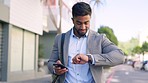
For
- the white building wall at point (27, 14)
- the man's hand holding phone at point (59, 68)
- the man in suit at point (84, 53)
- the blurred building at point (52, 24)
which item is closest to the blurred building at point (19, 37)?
the white building wall at point (27, 14)

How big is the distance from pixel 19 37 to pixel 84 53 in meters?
19.6

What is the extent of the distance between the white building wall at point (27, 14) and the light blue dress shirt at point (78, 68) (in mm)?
16761

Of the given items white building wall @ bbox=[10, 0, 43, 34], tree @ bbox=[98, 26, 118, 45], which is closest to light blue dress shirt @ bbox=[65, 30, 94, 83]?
white building wall @ bbox=[10, 0, 43, 34]

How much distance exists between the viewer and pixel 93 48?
320 centimetres

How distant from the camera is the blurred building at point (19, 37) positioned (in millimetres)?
19250

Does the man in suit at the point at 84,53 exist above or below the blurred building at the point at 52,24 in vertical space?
below

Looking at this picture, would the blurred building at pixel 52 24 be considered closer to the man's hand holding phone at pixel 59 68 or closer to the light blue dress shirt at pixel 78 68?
the light blue dress shirt at pixel 78 68

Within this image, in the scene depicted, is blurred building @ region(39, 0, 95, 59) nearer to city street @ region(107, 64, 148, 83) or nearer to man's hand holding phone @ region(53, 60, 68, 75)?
city street @ region(107, 64, 148, 83)

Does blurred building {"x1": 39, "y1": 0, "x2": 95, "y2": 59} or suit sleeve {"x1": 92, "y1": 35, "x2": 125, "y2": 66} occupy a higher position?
A: blurred building {"x1": 39, "y1": 0, "x2": 95, "y2": 59}

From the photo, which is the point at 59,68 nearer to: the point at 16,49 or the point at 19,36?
the point at 16,49

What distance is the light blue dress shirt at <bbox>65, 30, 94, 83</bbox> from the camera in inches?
127

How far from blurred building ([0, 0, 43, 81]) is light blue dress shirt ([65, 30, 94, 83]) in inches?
594

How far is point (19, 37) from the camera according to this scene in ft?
73.8

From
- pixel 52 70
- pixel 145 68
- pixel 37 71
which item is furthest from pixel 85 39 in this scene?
pixel 145 68
